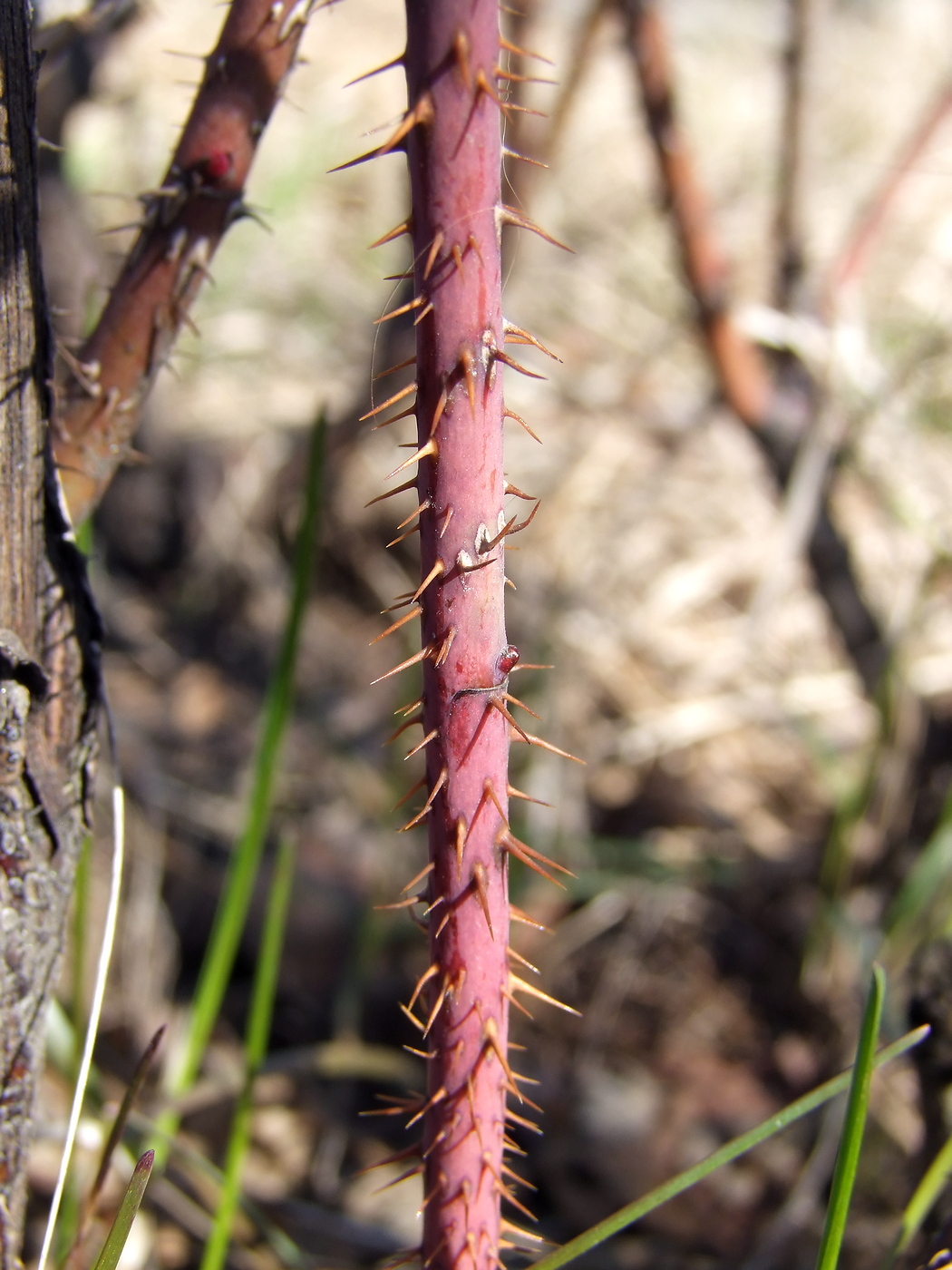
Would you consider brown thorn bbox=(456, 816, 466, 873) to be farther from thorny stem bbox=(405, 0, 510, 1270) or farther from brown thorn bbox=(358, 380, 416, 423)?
brown thorn bbox=(358, 380, 416, 423)

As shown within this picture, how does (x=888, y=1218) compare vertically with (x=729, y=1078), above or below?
below

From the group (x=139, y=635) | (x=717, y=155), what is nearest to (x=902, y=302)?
(x=717, y=155)

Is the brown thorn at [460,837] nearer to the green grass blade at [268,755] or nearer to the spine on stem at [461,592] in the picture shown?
the spine on stem at [461,592]

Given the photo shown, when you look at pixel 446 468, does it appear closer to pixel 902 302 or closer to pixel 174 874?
pixel 174 874

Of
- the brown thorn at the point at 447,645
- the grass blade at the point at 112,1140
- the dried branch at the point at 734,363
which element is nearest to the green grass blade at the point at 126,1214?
the grass blade at the point at 112,1140

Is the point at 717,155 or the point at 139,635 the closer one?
the point at 139,635

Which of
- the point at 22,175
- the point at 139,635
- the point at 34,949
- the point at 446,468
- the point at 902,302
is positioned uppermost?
the point at 902,302
